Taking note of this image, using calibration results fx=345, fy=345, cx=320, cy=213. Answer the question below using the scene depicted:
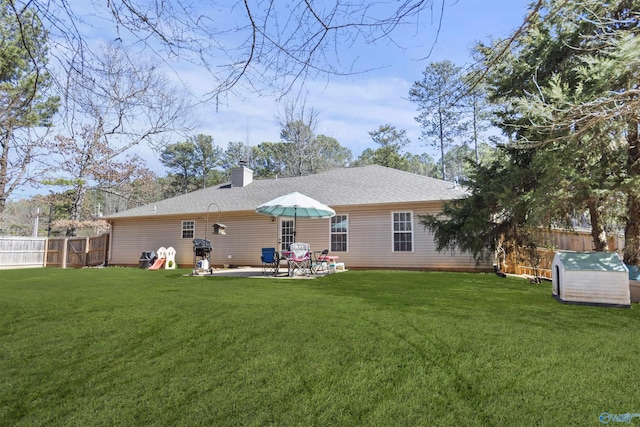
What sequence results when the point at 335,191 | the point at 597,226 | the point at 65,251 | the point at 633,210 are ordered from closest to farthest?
the point at 633,210 < the point at 597,226 < the point at 335,191 < the point at 65,251

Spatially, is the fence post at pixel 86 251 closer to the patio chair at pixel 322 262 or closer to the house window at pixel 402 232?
the patio chair at pixel 322 262

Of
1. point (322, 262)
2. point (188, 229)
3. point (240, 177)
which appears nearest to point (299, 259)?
point (322, 262)

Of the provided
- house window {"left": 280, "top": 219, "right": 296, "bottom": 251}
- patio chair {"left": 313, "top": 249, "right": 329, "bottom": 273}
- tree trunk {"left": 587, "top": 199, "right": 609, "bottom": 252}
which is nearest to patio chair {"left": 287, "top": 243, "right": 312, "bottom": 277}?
patio chair {"left": 313, "top": 249, "right": 329, "bottom": 273}

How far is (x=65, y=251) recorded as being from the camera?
1686 cm

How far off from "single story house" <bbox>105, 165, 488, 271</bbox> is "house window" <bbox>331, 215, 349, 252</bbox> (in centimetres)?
4

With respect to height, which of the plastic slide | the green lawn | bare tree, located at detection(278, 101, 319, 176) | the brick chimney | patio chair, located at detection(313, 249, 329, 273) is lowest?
the green lawn

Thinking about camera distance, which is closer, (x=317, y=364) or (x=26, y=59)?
(x=317, y=364)

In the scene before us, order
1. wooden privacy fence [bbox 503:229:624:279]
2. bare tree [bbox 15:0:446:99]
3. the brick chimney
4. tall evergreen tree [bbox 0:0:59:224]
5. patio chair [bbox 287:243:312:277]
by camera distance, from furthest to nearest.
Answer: the brick chimney, patio chair [bbox 287:243:312:277], wooden privacy fence [bbox 503:229:624:279], tall evergreen tree [bbox 0:0:59:224], bare tree [bbox 15:0:446:99]

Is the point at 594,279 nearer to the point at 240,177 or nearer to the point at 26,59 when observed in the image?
the point at 26,59

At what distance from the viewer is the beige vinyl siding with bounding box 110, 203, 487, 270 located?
1177 centimetres

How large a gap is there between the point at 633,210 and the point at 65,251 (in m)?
21.2

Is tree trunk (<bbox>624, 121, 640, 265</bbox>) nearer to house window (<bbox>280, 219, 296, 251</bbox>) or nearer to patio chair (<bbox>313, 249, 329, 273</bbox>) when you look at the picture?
patio chair (<bbox>313, 249, 329, 273</bbox>)

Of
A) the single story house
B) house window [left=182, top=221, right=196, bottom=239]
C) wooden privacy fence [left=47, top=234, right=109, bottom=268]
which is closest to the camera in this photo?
the single story house

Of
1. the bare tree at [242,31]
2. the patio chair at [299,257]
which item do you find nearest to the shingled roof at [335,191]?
the patio chair at [299,257]
